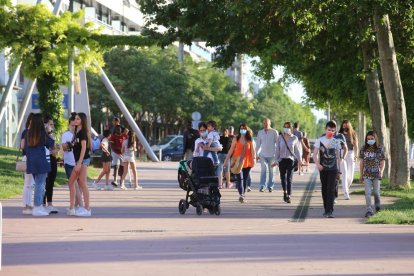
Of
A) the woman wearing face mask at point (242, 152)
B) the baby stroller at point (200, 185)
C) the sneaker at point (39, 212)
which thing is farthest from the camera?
the woman wearing face mask at point (242, 152)

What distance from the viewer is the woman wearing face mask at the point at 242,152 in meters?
21.8

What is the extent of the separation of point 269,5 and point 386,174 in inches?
407

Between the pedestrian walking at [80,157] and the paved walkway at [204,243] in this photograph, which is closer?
the paved walkway at [204,243]

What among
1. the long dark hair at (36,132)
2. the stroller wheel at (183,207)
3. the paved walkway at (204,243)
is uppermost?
the long dark hair at (36,132)

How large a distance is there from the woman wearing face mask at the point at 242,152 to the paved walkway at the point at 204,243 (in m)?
1.08

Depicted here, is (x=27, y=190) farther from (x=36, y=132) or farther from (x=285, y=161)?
(x=285, y=161)

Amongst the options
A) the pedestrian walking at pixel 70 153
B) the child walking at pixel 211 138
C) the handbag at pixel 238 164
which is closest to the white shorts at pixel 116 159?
the child walking at pixel 211 138

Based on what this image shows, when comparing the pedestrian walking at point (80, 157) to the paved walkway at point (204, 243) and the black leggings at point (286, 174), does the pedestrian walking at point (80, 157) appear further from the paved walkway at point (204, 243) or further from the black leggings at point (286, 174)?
the black leggings at point (286, 174)

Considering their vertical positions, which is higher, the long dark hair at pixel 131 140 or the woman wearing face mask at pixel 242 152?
the long dark hair at pixel 131 140

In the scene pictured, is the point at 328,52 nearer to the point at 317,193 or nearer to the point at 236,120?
the point at 317,193

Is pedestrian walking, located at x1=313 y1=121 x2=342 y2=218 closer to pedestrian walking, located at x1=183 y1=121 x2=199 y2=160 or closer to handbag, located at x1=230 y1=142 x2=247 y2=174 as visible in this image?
handbag, located at x1=230 y1=142 x2=247 y2=174

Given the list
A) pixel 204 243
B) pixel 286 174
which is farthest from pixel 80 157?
pixel 204 243

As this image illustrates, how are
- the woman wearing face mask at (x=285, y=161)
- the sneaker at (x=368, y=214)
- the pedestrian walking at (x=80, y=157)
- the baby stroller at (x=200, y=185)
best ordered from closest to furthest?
the sneaker at (x=368, y=214)
the pedestrian walking at (x=80, y=157)
the baby stroller at (x=200, y=185)
the woman wearing face mask at (x=285, y=161)

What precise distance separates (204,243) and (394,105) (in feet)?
44.0
